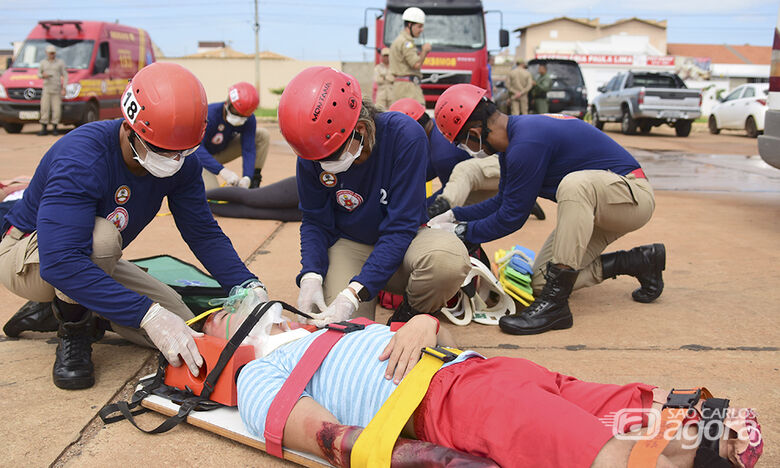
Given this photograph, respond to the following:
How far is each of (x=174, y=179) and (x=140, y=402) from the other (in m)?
1.03

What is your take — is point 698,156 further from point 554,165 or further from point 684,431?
point 684,431

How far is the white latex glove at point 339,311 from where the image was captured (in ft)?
9.01

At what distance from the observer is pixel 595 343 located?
331 cm

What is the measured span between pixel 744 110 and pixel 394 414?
746 inches

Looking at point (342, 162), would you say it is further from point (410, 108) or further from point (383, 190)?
point (410, 108)

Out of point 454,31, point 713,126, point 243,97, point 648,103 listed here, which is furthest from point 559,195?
point 713,126

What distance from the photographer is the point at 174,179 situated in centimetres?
301

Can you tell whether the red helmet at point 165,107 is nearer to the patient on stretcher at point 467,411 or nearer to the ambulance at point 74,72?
the patient on stretcher at point 467,411

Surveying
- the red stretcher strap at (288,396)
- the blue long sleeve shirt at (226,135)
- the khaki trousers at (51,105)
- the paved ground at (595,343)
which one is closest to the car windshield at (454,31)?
the blue long sleeve shirt at (226,135)

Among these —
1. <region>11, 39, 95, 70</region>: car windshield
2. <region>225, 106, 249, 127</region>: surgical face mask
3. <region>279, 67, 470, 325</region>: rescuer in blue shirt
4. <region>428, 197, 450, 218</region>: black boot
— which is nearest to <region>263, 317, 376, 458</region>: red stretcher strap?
<region>279, 67, 470, 325</region>: rescuer in blue shirt

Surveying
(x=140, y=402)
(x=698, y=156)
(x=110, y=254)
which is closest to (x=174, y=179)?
(x=110, y=254)

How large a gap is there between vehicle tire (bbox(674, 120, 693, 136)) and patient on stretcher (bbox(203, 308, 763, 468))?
1809 cm

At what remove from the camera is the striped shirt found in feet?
7.00

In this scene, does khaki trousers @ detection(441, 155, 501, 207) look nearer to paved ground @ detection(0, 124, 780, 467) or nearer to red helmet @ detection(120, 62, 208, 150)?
paved ground @ detection(0, 124, 780, 467)
